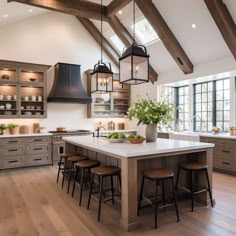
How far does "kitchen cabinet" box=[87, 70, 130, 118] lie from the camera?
749cm

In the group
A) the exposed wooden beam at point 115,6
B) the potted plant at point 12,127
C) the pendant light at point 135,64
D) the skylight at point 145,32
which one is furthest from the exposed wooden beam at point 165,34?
the potted plant at point 12,127

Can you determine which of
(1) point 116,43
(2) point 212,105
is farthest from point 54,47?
(2) point 212,105

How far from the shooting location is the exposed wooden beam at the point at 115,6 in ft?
17.8

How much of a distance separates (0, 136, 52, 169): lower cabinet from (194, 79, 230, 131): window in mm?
4565

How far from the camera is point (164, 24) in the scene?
5.44 metres

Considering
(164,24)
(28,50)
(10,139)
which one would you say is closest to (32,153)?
(10,139)

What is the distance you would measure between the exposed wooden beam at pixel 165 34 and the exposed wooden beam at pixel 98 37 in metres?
2.49

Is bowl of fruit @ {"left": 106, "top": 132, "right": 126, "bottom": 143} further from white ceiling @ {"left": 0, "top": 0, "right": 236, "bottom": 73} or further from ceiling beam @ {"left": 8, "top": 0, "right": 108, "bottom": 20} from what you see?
ceiling beam @ {"left": 8, "top": 0, "right": 108, "bottom": 20}

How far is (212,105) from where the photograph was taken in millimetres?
6504

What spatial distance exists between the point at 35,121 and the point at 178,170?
4.78 meters

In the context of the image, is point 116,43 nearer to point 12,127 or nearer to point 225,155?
point 12,127

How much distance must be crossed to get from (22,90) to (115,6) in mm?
3527

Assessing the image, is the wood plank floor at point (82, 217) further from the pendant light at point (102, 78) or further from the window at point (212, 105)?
the window at point (212, 105)

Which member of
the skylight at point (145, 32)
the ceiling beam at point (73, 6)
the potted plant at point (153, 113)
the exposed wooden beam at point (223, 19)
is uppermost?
the ceiling beam at point (73, 6)
